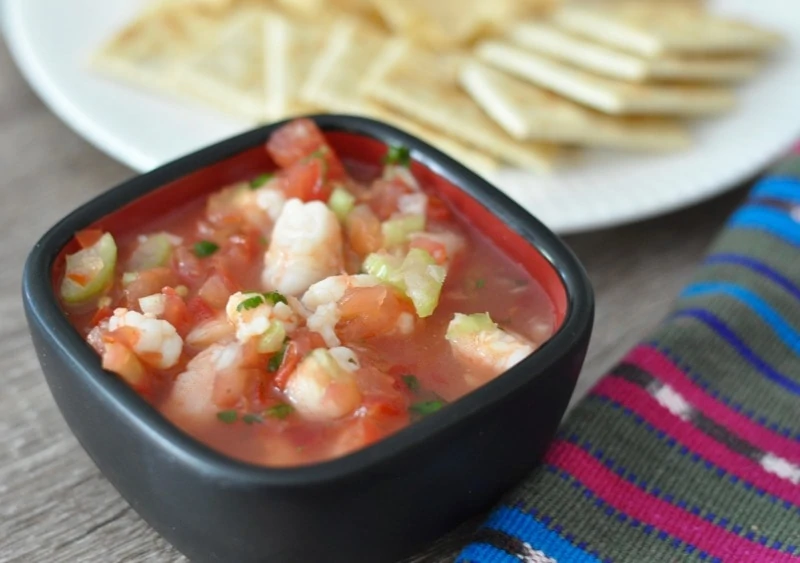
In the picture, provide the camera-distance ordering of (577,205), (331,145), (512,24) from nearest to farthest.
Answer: (331,145) → (577,205) → (512,24)

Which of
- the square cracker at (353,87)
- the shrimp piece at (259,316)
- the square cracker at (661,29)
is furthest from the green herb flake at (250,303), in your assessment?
the square cracker at (661,29)

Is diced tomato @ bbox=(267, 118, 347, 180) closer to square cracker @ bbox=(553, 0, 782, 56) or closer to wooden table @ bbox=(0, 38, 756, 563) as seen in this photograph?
wooden table @ bbox=(0, 38, 756, 563)

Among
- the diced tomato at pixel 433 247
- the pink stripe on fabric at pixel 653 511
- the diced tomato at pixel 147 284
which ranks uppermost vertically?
the diced tomato at pixel 433 247

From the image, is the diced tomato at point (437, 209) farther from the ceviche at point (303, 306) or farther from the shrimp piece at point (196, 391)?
the shrimp piece at point (196, 391)

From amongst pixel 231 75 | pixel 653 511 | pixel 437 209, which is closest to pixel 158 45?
pixel 231 75

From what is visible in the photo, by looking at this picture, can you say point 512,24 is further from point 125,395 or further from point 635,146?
point 125,395

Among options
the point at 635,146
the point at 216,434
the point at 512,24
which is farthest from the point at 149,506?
the point at 512,24

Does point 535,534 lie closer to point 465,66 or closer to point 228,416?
point 228,416
